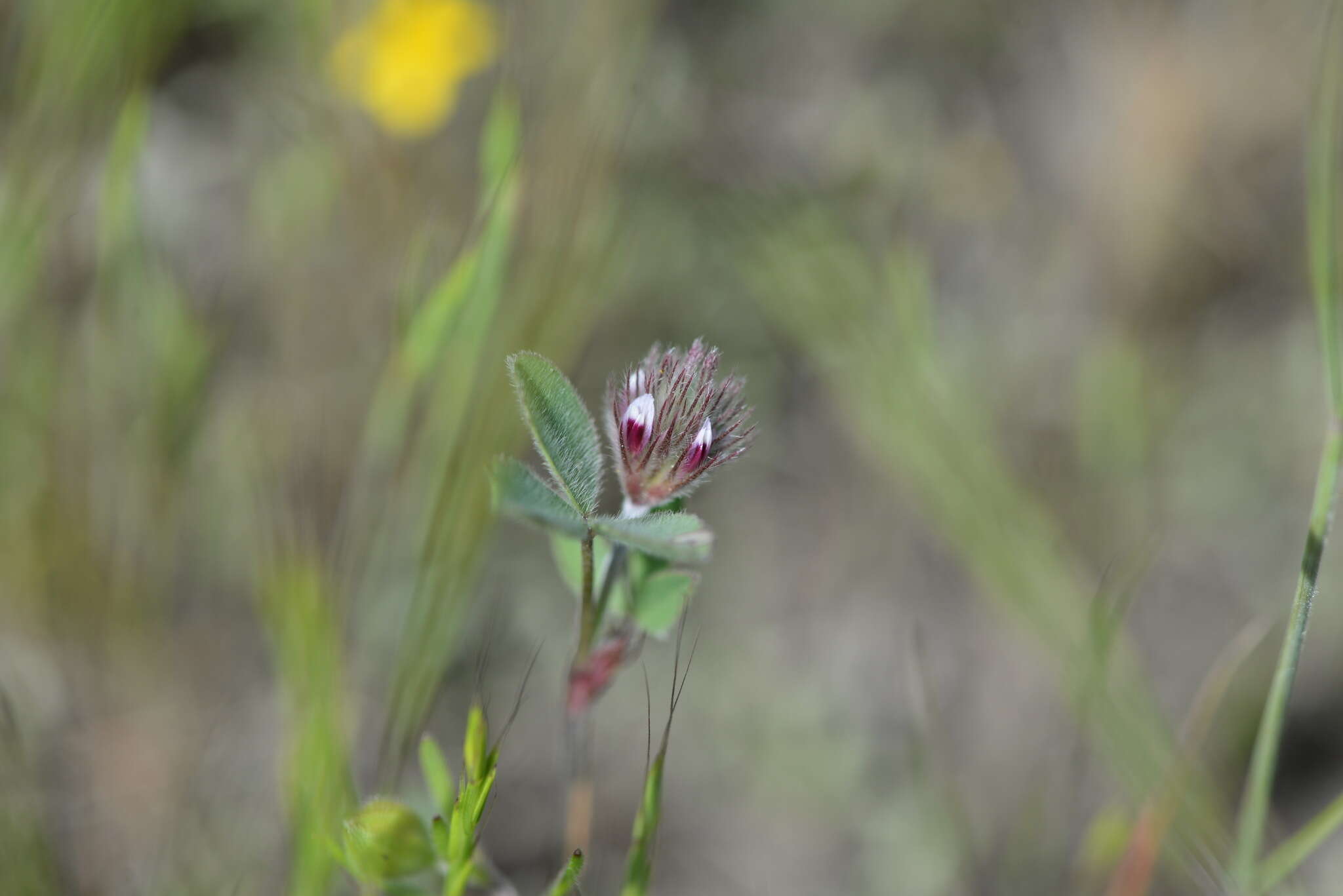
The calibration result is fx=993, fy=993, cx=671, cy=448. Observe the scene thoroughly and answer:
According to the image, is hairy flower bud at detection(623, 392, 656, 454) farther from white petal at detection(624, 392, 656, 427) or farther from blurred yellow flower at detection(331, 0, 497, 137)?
blurred yellow flower at detection(331, 0, 497, 137)

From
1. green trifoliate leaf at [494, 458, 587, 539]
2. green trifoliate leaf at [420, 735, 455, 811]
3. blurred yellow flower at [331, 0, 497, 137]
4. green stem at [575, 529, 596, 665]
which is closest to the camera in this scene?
green trifoliate leaf at [494, 458, 587, 539]

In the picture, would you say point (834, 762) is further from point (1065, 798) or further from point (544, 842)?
point (544, 842)

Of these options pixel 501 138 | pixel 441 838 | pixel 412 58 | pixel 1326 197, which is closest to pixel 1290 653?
pixel 1326 197

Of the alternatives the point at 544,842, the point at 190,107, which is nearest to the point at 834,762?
the point at 544,842

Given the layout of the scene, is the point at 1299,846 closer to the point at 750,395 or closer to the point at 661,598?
the point at 661,598

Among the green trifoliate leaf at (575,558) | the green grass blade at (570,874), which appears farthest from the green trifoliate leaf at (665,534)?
the green grass blade at (570,874)

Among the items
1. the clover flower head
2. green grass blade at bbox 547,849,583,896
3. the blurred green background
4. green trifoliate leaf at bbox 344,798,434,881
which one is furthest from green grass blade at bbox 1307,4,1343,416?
green trifoliate leaf at bbox 344,798,434,881
